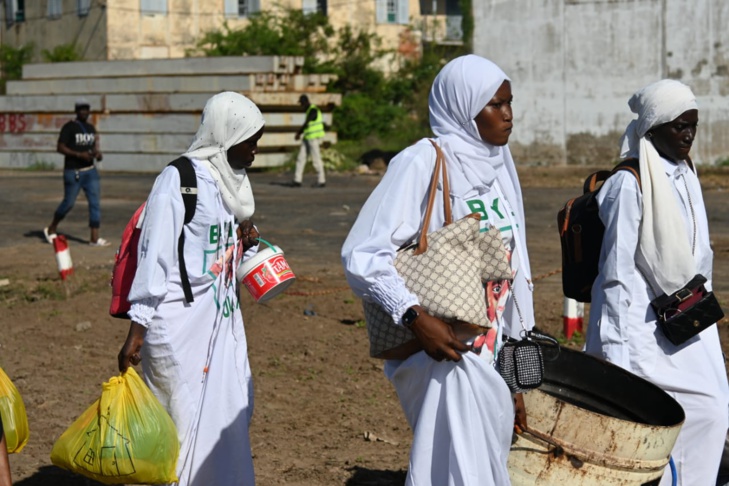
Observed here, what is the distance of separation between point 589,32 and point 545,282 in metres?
17.7

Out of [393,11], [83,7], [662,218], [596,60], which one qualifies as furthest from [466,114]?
[393,11]

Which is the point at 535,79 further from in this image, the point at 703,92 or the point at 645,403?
the point at 645,403

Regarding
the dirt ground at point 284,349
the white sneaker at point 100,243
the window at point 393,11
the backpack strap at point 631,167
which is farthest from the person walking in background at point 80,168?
the window at point 393,11

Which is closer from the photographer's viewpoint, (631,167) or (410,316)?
(410,316)

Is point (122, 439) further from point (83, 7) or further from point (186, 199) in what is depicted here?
point (83, 7)

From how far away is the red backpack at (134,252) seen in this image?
4777mm

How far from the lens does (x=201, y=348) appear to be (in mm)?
4914

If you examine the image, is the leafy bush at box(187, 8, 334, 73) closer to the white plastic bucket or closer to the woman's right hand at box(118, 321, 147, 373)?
the white plastic bucket

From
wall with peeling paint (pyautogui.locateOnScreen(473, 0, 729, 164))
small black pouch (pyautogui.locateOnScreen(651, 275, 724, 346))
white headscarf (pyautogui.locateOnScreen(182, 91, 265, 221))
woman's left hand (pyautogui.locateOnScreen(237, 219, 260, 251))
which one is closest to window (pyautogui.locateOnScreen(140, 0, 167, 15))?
wall with peeling paint (pyautogui.locateOnScreen(473, 0, 729, 164))

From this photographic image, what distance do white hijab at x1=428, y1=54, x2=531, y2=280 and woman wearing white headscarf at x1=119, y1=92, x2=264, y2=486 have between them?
3.88 ft

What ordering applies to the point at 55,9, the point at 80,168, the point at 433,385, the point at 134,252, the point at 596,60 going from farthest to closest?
the point at 55,9 → the point at 596,60 → the point at 80,168 → the point at 134,252 → the point at 433,385

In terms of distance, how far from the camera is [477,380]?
150 inches

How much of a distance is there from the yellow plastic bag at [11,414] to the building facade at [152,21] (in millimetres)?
35875

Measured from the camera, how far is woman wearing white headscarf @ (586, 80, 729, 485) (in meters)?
4.47
